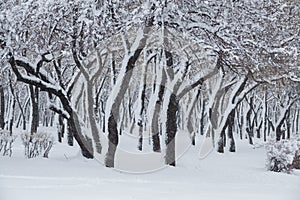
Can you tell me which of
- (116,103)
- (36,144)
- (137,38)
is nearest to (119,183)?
(116,103)

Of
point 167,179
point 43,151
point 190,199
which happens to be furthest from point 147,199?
point 43,151

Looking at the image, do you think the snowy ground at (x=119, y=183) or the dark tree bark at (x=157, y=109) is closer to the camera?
the snowy ground at (x=119, y=183)

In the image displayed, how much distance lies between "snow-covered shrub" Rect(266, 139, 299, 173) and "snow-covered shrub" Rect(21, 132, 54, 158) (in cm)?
805

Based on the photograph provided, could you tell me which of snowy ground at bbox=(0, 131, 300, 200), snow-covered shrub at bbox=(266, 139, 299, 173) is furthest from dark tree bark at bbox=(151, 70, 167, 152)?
snow-covered shrub at bbox=(266, 139, 299, 173)

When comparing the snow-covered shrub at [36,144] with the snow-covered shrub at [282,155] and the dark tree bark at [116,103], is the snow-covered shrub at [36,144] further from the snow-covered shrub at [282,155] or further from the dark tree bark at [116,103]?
the snow-covered shrub at [282,155]

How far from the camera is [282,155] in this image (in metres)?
15.4

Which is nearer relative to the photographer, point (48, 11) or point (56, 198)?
point (56, 198)

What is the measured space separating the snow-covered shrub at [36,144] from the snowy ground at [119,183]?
0.94 meters

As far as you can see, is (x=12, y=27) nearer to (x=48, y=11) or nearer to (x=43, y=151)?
(x=48, y=11)

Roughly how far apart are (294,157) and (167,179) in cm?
623

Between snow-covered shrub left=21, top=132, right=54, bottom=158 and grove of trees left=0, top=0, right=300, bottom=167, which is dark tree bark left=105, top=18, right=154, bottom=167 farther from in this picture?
snow-covered shrub left=21, top=132, right=54, bottom=158

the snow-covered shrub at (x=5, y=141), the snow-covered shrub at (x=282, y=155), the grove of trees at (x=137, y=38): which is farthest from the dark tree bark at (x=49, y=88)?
the snow-covered shrub at (x=282, y=155)

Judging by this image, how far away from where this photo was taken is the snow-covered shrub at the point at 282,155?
604 inches

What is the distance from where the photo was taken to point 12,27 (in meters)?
11.6
